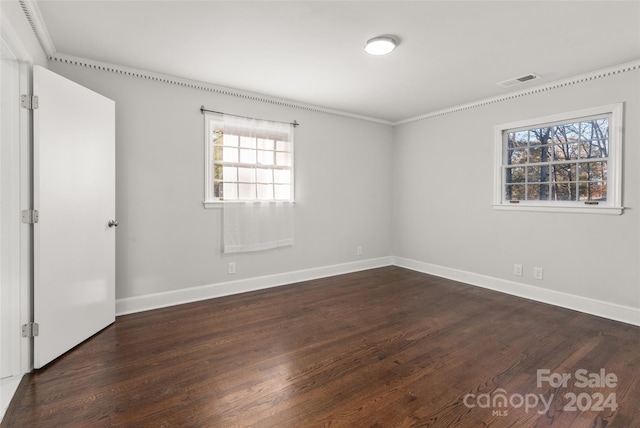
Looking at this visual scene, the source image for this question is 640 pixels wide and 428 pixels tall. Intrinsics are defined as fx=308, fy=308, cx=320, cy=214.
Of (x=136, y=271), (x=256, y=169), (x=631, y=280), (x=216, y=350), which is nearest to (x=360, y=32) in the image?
(x=256, y=169)

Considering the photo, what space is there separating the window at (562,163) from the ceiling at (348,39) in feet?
1.86

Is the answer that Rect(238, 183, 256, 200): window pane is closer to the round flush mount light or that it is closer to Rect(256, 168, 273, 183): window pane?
Rect(256, 168, 273, 183): window pane

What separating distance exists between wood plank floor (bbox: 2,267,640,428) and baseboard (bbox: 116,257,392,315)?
137mm

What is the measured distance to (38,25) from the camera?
2.30m

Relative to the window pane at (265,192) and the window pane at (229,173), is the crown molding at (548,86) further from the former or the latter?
the window pane at (229,173)

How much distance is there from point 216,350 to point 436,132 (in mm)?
4268

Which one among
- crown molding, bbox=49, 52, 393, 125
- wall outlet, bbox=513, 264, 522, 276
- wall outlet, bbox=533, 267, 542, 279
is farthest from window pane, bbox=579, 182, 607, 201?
crown molding, bbox=49, 52, 393, 125

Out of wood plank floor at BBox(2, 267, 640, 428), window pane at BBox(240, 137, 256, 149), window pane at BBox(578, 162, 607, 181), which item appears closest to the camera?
wood plank floor at BBox(2, 267, 640, 428)

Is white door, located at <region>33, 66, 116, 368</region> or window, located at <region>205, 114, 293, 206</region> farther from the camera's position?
window, located at <region>205, 114, 293, 206</region>

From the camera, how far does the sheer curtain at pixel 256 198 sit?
3.88 m

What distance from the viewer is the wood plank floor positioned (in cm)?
175

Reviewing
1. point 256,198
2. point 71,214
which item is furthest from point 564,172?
point 71,214

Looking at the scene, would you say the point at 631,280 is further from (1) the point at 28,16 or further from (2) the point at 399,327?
(1) the point at 28,16

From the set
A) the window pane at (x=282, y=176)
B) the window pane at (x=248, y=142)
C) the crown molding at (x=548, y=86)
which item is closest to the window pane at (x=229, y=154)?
the window pane at (x=248, y=142)
